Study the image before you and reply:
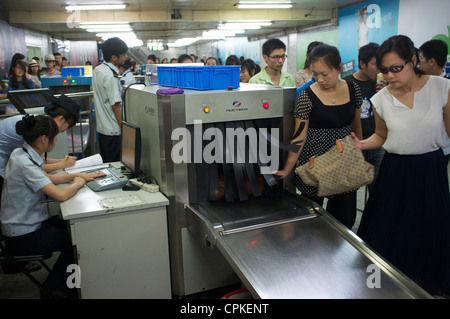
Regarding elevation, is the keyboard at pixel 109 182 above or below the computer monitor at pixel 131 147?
below

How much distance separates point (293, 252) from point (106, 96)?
7.50 feet

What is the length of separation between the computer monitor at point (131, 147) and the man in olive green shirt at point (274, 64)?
1.27 m

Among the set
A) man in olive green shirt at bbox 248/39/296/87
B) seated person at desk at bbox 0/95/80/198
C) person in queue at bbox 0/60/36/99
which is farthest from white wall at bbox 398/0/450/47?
person in queue at bbox 0/60/36/99

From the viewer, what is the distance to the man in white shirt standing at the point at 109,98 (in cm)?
323

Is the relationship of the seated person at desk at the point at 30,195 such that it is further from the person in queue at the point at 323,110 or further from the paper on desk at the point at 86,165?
the person in queue at the point at 323,110

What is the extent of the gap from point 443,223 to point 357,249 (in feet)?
1.80

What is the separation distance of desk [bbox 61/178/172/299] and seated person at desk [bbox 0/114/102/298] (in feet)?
0.58

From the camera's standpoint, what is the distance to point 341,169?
1892 mm

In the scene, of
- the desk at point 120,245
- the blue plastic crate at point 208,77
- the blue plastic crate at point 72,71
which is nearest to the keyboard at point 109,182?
the desk at point 120,245

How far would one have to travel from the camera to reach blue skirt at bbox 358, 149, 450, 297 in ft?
6.16

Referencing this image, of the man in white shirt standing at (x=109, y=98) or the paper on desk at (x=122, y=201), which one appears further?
the man in white shirt standing at (x=109, y=98)

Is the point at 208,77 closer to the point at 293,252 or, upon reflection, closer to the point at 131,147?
the point at 131,147

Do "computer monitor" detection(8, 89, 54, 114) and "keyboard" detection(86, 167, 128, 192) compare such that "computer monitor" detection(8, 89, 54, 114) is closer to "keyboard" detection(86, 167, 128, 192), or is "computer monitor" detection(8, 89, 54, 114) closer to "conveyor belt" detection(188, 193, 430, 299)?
"keyboard" detection(86, 167, 128, 192)
